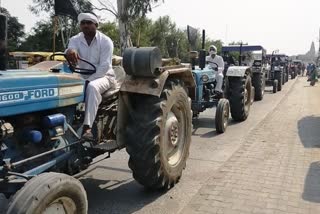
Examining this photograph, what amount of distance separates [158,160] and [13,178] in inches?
68.0

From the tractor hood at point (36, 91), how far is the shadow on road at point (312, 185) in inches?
110

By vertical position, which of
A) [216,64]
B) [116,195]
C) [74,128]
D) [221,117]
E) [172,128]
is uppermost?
[216,64]

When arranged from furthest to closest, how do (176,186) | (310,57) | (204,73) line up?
(310,57) → (204,73) → (176,186)

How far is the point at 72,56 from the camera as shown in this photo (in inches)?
167

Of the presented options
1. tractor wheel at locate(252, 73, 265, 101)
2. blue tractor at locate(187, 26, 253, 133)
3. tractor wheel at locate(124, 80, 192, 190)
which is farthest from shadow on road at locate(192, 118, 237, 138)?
tractor wheel at locate(252, 73, 265, 101)

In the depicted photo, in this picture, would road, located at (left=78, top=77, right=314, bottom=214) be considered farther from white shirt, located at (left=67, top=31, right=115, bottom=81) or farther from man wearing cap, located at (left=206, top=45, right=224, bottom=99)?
man wearing cap, located at (left=206, top=45, right=224, bottom=99)

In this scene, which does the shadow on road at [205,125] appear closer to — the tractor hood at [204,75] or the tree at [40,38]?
the tractor hood at [204,75]

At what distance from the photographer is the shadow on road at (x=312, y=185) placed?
477cm

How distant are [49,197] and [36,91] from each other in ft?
3.12

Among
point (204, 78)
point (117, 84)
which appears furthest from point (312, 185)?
point (204, 78)

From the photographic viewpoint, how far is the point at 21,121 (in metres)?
3.54

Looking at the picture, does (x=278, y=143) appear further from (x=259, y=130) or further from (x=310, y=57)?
(x=310, y=57)

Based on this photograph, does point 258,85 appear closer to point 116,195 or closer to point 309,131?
point 309,131

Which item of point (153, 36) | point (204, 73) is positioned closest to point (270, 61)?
point (204, 73)
